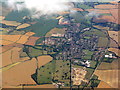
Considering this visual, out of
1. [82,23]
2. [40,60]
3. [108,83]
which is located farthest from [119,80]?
[82,23]

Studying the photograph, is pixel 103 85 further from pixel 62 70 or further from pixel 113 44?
pixel 113 44

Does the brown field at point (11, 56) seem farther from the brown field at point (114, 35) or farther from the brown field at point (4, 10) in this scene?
the brown field at point (114, 35)

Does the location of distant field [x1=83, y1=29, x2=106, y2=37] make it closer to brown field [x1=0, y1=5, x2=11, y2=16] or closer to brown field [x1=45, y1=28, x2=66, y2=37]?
brown field [x1=45, y1=28, x2=66, y2=37]

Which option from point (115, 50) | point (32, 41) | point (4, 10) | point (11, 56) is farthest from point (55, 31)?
point (4, 10)

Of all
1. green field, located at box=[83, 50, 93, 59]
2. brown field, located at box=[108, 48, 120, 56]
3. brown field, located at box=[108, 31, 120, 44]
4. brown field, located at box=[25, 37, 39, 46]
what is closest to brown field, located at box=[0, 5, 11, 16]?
brown field, located at box=[25, 37, 39, 46]

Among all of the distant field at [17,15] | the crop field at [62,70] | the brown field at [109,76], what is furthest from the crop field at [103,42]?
the distant field at [17,15]

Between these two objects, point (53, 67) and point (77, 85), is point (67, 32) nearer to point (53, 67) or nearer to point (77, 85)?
point (53, 67)
